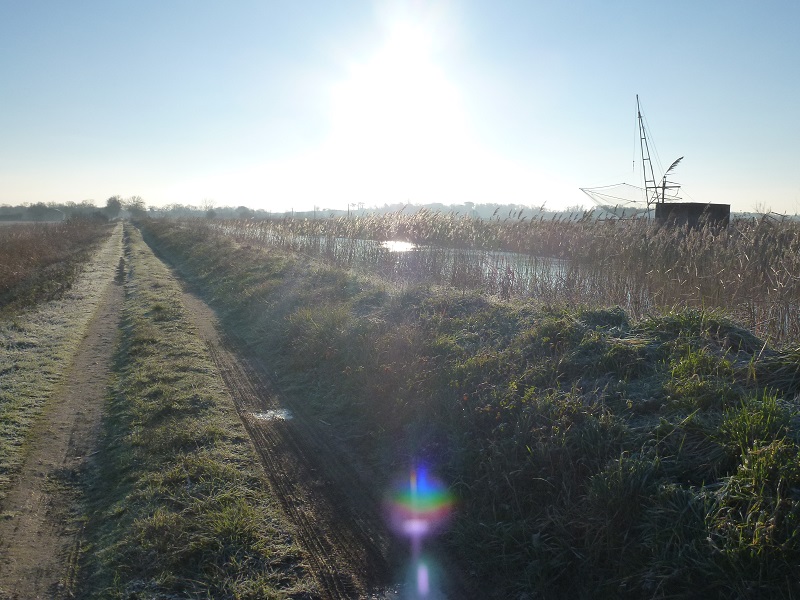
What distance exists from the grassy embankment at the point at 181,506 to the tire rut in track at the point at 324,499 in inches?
6.5

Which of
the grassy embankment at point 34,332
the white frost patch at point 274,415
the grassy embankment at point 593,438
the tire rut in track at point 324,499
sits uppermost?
the grassy embankment at point 593,438

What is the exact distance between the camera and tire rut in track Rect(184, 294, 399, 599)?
3771mm

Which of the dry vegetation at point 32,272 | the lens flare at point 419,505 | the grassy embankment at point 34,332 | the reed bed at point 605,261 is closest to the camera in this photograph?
the lens flare at point 419,505

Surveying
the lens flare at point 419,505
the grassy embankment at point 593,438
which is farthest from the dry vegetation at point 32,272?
the lens flare at point 419,505

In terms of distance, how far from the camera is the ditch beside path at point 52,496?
3584mm

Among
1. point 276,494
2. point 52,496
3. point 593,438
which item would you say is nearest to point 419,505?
point 276,494

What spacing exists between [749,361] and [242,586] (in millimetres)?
4486

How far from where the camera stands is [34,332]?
993 cm

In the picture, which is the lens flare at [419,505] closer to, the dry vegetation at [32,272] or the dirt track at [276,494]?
the dirt track at [276,494]

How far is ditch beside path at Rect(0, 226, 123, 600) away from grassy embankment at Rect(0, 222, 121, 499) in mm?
146

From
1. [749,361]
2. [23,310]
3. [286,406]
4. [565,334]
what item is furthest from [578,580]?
[23,310]

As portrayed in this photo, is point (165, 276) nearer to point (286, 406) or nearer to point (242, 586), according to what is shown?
point (286, 406)

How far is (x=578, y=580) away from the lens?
3535 mm

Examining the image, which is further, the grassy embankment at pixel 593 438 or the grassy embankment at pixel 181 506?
the grassy embankment at pixel 181 506
